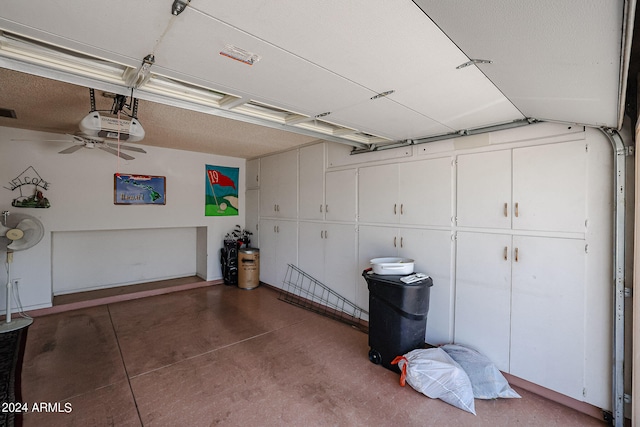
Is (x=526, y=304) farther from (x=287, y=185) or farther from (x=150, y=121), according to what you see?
(x=150, y=121)

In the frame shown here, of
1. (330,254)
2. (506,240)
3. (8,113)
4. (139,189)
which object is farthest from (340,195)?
(8,113)

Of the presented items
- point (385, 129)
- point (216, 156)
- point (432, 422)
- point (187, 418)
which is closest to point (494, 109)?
point (385, 129)

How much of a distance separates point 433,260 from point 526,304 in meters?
0.88

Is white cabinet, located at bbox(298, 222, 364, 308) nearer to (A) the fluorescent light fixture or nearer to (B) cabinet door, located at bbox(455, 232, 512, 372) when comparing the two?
(B) cabinet door, located at bbox(455, 232, 512, 372)

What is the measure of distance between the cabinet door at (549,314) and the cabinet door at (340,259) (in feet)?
6.15

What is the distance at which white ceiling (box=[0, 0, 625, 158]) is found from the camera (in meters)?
1.05

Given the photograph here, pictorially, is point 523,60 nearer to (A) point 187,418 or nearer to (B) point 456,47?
(B) point 456,47

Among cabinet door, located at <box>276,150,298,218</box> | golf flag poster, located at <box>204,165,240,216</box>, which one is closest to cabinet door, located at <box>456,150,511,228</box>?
cabinet door, located at <box>276,150,298,218</box>

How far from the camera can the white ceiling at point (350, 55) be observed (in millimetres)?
1051

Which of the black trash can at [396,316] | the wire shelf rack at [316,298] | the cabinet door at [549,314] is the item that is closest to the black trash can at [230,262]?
the wire shelf rack at [316,298]

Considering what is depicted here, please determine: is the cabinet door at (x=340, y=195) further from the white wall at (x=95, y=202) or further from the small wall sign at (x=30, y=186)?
the small wall sign at (x=30, y=186)

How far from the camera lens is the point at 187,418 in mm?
2086

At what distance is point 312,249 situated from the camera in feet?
14.8

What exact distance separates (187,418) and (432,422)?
5.88 ft
